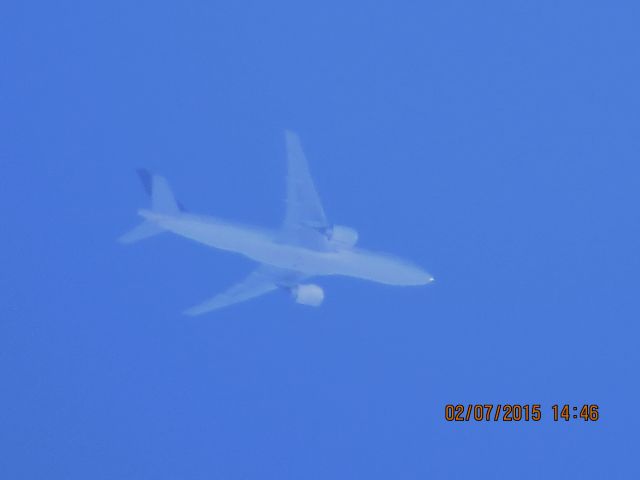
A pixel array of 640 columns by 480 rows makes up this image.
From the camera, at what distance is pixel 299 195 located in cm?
1290

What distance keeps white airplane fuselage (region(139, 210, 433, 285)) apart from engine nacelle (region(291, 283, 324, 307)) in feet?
1.09

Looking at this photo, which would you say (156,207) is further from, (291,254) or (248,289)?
(291,254)

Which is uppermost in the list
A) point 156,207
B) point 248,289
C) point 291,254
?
point 156,207

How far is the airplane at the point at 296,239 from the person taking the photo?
13094 millimetres

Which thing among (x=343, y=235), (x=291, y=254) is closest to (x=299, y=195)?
(x=343, y=235)

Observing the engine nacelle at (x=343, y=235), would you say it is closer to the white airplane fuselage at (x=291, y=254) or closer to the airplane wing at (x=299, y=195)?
the airplane wing at (x=299, y=195)

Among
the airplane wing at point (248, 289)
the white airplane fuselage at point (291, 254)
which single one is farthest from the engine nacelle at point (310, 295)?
the airplane wing at point (248, 289)

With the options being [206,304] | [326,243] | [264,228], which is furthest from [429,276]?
[206,304]

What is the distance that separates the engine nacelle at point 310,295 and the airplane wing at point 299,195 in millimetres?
1407

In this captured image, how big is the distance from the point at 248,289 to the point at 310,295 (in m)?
1.81

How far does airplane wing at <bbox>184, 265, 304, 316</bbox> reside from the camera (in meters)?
15.3

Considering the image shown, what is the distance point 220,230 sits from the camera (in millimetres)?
13617

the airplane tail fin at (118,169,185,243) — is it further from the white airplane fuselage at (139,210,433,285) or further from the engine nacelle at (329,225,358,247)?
the engine nacelle at (329,225,358,247)

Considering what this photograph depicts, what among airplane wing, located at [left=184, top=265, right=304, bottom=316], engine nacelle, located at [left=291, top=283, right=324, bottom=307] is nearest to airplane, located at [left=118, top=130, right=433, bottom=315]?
engine nacelle, located at [left=291, top=283, right=324, bottom=307]
